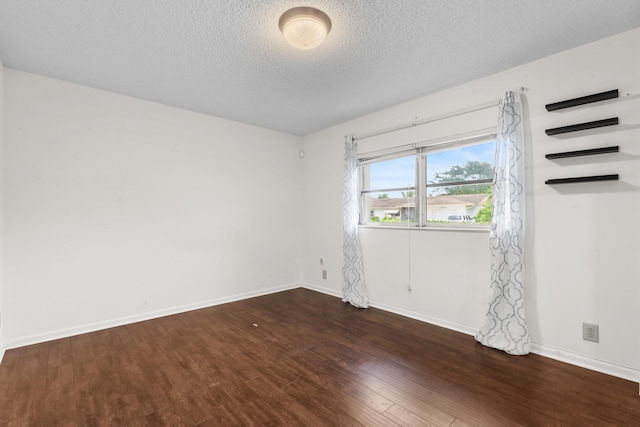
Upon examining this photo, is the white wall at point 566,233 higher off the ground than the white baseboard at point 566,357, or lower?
higher

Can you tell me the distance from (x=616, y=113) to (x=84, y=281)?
5.16 metres

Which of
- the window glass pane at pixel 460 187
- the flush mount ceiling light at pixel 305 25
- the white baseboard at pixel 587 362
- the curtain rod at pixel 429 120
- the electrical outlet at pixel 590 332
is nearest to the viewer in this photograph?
the flush mount ceiling light at pixel 305 25

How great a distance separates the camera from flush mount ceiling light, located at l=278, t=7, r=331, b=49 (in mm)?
1882

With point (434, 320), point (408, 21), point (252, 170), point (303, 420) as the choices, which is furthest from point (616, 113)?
point (252, 170)

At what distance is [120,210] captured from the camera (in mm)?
3258

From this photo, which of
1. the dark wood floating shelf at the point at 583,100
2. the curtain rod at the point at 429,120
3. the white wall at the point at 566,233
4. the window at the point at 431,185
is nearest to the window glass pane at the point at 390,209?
the window at the point at 431,185

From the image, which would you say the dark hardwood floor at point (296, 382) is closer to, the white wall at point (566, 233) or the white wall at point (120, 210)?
the white wall at point (566, 233)

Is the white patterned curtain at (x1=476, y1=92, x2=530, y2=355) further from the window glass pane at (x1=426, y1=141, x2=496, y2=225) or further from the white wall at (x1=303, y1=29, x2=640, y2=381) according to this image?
the window glass pane at (x1=426, y1=141, x2=496, y2=225)

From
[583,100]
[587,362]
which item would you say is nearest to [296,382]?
[587,362]

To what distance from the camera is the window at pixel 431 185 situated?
9.83 ft

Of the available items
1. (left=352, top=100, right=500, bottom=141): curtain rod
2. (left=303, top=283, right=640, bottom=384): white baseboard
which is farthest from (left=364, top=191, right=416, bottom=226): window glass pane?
(left=303, top=283, right=640, bottom=384): white baseboard

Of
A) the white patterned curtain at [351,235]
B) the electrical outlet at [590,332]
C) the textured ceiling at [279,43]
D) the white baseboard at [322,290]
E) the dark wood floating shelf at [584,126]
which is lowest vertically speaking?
the white baseboard at [322,290]

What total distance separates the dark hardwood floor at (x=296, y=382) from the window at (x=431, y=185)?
1.31m

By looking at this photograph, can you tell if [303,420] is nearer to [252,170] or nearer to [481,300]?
[481,300]
